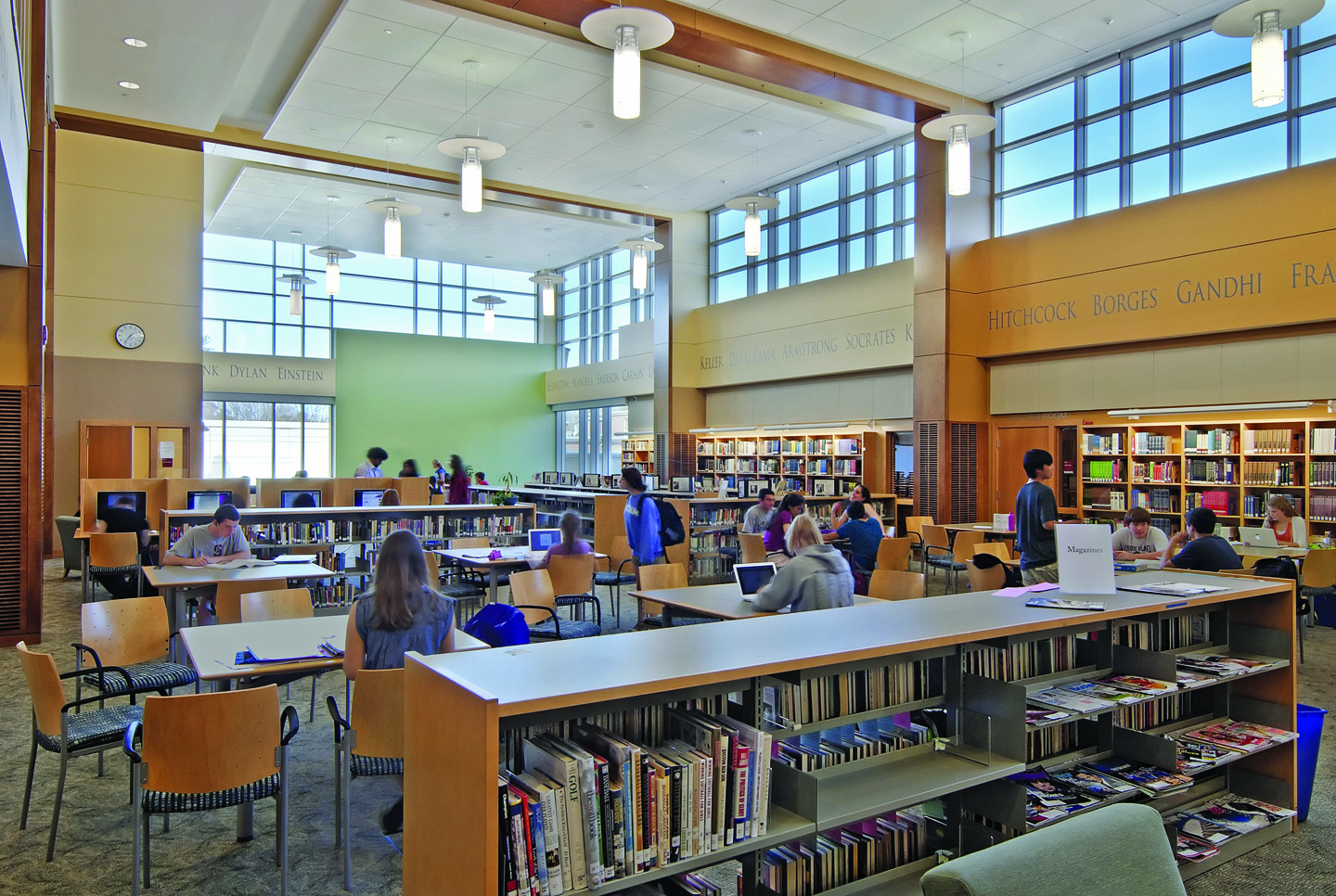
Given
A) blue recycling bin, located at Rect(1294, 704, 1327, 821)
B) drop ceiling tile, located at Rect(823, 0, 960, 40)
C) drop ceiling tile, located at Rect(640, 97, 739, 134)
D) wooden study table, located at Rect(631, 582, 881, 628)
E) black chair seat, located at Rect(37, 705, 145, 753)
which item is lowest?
blue recycling bin, located at Rect(1294, 704, 1327, 821)

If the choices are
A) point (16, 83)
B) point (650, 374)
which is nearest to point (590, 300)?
point (650, 374)

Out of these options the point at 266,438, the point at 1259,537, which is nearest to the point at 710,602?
the point at 1259,537

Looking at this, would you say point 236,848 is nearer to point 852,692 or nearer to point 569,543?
point 852,692

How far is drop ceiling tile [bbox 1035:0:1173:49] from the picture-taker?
8.57m

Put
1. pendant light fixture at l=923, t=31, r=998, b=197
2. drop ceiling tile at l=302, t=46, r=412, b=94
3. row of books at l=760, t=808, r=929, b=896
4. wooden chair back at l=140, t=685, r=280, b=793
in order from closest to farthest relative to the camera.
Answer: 1. row of books at l=760, t=808, r=929, b=896
2. wooden chair back at l=140, t=685, r=280, b=793
3. pendant light fixture at l=923, t=31, r=998, b=197
4. drop ceiling tile at l=302, t=46, r=412, b=94

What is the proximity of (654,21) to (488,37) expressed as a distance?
3.26 m

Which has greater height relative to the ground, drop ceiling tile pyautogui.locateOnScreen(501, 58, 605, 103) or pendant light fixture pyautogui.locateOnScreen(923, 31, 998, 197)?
drop ceiling tile pyautogui.locateOnScreen(501, 58, 605, 103)

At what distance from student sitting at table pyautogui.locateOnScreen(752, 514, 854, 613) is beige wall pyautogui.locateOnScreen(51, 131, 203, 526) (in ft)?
39.2

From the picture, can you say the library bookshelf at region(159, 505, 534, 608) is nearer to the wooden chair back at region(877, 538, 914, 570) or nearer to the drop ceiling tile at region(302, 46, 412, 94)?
the wooden chair back at region(877, 538, 914, 570)

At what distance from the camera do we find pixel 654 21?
247 inches

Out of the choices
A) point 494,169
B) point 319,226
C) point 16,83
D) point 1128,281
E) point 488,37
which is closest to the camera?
point 16,83

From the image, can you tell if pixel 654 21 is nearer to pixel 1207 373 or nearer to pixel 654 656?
pixel 654 656

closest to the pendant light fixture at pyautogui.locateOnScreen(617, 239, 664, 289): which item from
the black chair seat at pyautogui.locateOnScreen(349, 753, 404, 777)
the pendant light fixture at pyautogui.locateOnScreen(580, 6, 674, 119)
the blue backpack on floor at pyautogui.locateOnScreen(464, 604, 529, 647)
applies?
the pendant light fixture at pyautogui.locateOnScreen(580, 6, 674, 119)

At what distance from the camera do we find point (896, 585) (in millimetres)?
5574
